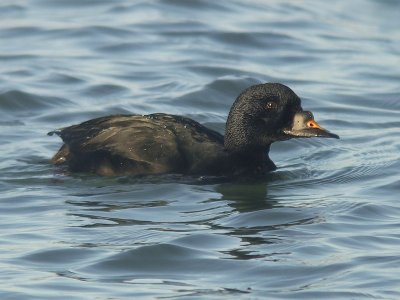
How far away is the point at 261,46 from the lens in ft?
68.1

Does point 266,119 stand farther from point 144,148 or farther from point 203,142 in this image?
point 144,148

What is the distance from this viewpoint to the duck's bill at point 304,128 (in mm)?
12711

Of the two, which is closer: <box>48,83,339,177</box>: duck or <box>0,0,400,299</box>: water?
<box>0,0,400,299</box>: water

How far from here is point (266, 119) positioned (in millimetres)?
12781

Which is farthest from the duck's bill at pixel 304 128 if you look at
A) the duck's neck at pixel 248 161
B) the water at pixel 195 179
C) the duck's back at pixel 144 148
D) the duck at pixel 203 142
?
the duck's back at pixel 144 148

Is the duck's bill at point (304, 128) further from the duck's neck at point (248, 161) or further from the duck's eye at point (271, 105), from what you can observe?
the duck's neck at point (248, 161)

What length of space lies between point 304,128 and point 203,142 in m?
0.98

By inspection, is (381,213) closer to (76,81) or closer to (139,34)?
(76,81)

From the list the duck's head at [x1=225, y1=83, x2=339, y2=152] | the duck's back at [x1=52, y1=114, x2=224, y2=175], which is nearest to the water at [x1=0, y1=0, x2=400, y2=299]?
the duck's back at [x1=52, y1=114, x2=224, y2=175]

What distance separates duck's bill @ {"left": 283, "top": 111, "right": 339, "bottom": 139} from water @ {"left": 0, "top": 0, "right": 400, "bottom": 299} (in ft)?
1.69

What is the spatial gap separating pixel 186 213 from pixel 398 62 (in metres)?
8.71

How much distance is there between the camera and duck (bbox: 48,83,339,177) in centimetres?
1270

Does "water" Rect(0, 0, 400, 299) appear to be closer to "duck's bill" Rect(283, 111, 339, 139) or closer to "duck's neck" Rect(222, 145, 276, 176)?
"duck's neck" Rect(222, 145, 276, 176)

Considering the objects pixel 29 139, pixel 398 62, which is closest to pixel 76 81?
pixel 29 139
